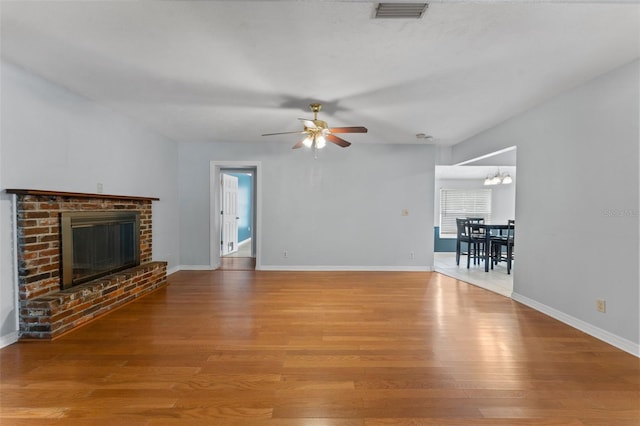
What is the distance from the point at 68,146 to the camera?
2.94 m

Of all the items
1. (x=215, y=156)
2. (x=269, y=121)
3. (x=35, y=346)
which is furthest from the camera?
(x=215, y=156)

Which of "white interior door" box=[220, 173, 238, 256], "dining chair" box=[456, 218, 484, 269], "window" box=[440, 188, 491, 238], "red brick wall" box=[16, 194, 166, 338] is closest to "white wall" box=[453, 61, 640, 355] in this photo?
"dining chair" box=[456, 218, 484, 269]

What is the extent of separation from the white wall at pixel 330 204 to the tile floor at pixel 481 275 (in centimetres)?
51

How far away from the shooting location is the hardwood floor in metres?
1.63

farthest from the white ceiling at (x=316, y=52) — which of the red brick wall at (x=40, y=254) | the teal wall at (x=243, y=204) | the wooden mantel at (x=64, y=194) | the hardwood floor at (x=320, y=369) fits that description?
the teal wall at (x=243, y=204)

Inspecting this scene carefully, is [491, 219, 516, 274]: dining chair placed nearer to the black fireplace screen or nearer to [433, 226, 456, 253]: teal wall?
[433, 226, 456, 253]: teal wall

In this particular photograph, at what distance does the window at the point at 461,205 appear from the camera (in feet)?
26.5

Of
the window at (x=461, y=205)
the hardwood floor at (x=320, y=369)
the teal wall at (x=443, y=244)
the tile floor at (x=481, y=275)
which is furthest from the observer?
the window at (x=461, y=205)

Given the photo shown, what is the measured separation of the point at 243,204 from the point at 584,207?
734 cm

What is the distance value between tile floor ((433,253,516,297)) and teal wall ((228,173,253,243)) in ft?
16.4

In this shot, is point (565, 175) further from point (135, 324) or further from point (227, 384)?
point (135, 324)

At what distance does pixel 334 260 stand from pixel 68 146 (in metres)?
3.98

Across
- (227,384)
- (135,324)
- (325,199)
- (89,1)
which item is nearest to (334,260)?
(325,199)

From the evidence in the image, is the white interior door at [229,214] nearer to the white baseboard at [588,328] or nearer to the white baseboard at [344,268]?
the white baseboard at [344,268]
